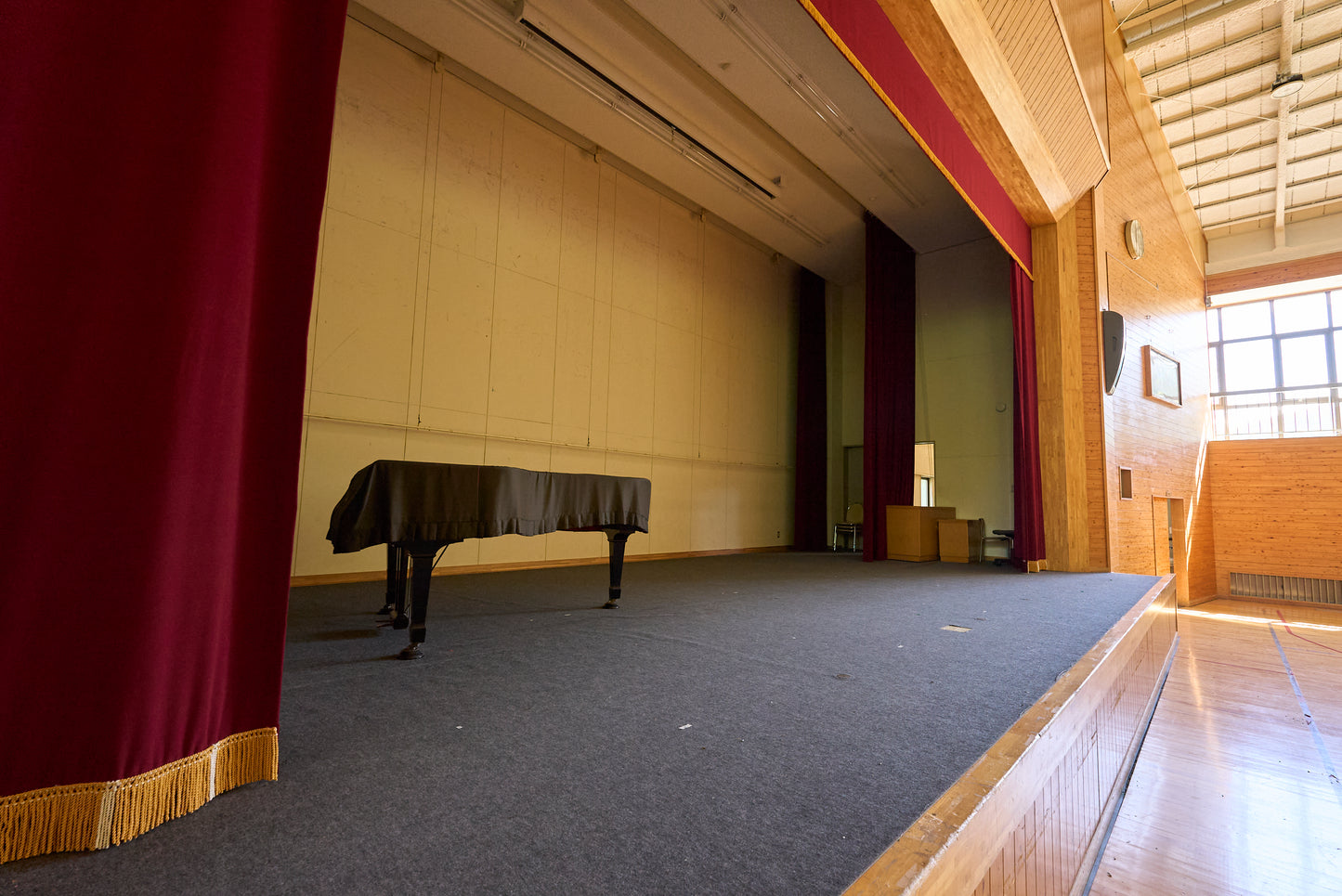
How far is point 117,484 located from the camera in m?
0.98

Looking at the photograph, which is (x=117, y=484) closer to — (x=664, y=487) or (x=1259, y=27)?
(x=664, y=487)

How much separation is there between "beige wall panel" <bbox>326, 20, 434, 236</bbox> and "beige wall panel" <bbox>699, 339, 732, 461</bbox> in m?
3.83

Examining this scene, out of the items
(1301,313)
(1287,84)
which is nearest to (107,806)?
(1287,84)

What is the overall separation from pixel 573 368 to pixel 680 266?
2.22 metres

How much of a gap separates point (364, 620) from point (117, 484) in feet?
7.25

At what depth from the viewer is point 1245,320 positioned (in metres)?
10.1

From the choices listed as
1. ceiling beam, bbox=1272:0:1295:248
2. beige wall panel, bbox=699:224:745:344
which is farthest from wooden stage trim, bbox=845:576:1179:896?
ceiling beam, bbox=1272:0:1295:248

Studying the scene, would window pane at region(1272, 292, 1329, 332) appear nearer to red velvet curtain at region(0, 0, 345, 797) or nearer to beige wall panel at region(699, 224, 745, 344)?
beige wall panel at region(699, 224, 745, 344)

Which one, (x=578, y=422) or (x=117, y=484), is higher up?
(x=578, y=422)

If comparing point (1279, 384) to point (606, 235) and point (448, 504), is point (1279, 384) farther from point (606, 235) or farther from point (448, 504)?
point (448, 504)

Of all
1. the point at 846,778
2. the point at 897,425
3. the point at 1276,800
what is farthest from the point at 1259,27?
the point at 846,778

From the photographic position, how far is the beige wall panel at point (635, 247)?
21.8 feet

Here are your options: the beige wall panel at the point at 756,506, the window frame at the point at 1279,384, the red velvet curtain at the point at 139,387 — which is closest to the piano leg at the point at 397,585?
the red velvet curtain at the point at 139,387

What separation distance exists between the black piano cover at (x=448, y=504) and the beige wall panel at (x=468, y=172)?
10.9 ft
